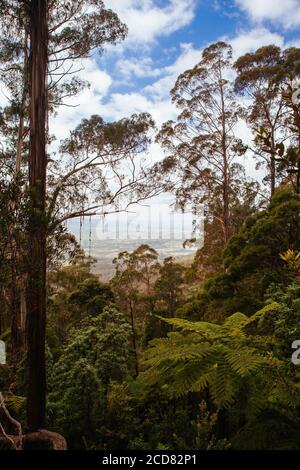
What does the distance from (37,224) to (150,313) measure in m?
5.91

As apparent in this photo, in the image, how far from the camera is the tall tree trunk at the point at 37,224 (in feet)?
14.9

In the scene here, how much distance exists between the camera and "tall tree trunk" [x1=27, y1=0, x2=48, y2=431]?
455 cm

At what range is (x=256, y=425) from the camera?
2656mm

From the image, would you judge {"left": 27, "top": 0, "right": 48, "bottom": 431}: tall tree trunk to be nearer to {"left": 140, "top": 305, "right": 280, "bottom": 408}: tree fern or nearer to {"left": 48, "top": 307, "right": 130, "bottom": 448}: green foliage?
{"left": 48, "top": 307, "right": 130, "bottom": 448}: green foliage

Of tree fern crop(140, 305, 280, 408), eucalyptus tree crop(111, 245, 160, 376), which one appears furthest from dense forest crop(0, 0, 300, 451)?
eucalyptus tree crop(111, 245, 160, 376)

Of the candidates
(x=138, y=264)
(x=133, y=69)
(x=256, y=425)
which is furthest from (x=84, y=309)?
(x=256, y=425)

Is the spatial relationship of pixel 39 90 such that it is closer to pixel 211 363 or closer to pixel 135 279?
A: pixel 211 363

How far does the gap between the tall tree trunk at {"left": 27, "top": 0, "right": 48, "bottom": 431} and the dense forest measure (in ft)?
0.07

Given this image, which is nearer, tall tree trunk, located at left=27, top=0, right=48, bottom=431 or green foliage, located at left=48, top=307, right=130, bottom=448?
tall tree trunk, located at left=27, top=0, right=48, bottom=431

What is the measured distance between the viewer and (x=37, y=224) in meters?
4.49

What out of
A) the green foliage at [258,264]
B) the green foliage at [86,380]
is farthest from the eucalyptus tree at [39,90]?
the green foliage at [258,264]

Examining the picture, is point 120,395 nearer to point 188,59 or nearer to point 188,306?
point 188,306

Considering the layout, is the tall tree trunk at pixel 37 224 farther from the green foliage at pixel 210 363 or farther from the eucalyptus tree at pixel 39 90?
the green foliage at pixel 210 363

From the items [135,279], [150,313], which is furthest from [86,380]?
[135,279]
